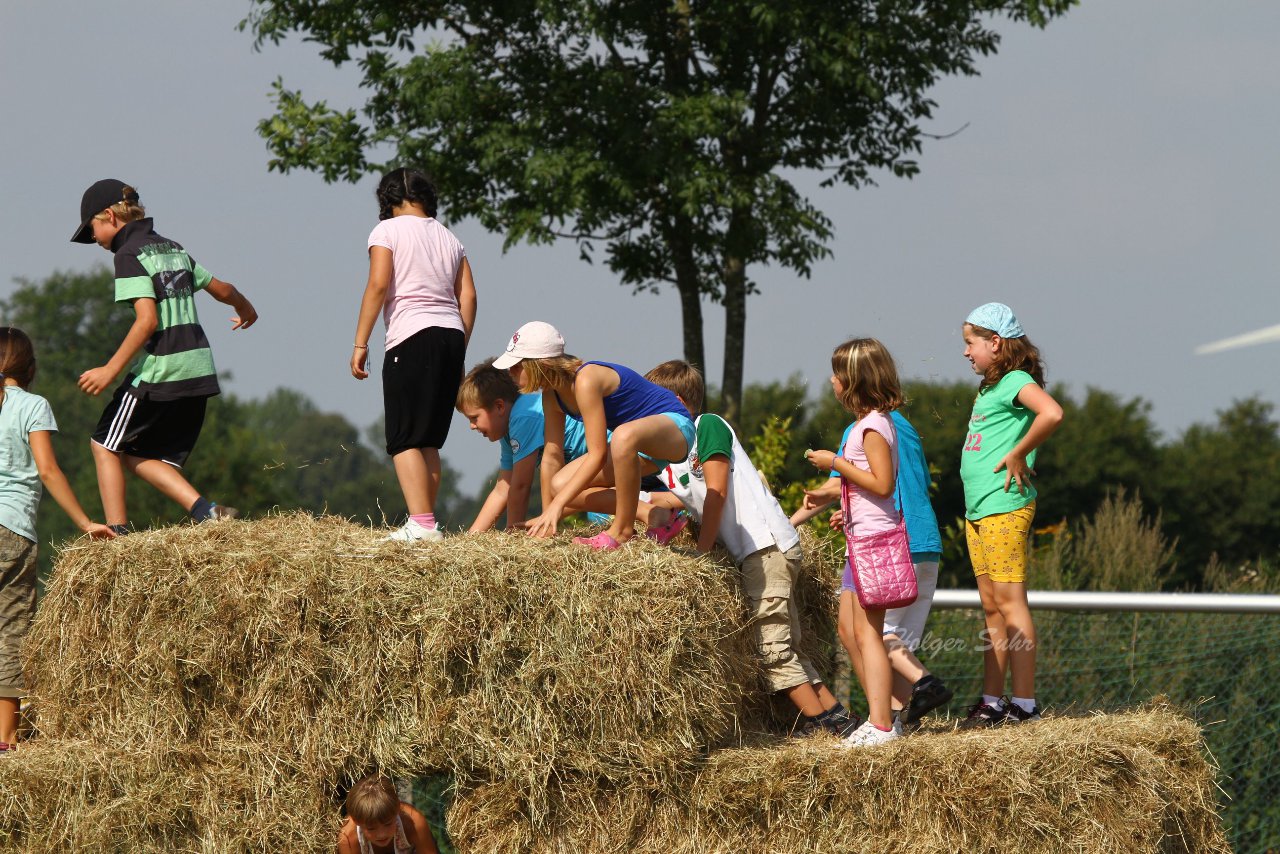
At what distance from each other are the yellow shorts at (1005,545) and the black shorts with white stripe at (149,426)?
3.45 meters

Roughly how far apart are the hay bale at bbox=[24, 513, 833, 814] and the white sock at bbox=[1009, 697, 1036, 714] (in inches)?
54.0

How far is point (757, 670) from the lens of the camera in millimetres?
5621

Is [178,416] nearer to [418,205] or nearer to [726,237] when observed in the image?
[418,205]

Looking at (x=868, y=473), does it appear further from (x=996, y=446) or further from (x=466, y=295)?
(x=466, y=295)

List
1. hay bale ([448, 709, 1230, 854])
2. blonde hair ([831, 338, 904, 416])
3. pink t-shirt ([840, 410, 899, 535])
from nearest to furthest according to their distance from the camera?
hay bale ([448, 709, 1230, 854]) < pink t-shirt ([840, 410, 899, 535]) < blonde hair ([831, 338, 904, 416])

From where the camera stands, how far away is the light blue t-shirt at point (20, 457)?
19.4ft

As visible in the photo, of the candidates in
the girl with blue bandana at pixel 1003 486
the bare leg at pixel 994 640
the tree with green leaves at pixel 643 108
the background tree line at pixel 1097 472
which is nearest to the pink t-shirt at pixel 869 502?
the girl with blue bandana at pixel 1003 486

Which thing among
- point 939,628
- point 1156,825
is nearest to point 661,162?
point 939,628

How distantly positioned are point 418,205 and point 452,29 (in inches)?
387

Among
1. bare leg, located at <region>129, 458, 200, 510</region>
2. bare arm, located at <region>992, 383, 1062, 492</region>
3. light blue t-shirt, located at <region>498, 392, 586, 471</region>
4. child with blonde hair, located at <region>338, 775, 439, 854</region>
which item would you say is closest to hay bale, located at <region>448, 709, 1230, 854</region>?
child with blonde hair, located at <region>338, 775, 439, 854</region>

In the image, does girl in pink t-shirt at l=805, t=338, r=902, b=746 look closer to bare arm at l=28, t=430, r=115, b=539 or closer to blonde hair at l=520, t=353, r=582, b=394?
blonde hair at l=520, t=353, r=582, b=394

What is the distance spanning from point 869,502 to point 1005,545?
26.5 inches

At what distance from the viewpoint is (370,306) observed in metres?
5.86

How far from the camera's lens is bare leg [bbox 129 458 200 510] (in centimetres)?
613
